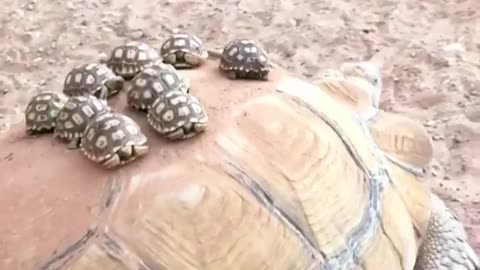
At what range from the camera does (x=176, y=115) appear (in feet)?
5.99

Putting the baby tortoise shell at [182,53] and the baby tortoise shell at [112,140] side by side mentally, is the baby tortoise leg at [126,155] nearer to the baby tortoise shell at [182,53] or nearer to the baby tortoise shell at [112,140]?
the baby tortoise shell at [112,140]

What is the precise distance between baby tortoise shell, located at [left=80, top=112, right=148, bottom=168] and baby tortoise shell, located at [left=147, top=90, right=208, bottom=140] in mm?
44

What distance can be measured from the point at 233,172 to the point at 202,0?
96.5 inches

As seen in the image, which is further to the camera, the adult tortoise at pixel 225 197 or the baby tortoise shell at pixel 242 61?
the baby tortoise shell at pixel 242 61

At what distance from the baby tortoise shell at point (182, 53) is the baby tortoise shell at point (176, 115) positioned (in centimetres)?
30

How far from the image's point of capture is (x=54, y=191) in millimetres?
1793

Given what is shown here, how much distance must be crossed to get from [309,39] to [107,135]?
216cm

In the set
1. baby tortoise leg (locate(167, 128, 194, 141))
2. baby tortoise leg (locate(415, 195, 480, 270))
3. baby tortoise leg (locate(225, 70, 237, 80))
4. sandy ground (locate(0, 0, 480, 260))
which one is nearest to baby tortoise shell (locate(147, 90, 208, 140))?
baby tortoise leg (locate(167, 128, 194, 141))

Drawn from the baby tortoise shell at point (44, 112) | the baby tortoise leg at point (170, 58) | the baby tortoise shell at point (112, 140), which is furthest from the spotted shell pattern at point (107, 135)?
the baby tortoise leg at point (170, 58)

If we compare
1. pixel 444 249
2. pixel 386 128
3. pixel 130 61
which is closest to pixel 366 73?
pixel 386 128

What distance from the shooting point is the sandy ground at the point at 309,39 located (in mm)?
3361

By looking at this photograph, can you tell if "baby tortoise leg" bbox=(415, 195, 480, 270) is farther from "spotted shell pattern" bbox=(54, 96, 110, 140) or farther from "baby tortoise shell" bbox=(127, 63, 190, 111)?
"spotted shell pattern" bbox=(54, 96, 110, 140)

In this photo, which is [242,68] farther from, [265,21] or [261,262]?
[265,21]

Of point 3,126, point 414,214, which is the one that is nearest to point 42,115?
point 414,214
